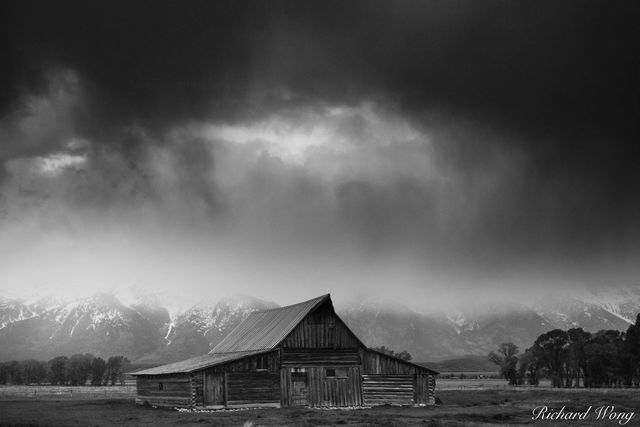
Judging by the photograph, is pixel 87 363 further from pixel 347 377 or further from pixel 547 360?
pixel 347 377

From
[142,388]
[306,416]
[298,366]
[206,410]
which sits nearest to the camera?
[306,416]

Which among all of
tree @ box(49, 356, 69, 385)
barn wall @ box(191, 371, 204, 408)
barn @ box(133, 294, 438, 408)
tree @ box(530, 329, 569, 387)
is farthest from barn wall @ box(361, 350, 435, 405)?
tree @ box(49, 356, 69, 385)

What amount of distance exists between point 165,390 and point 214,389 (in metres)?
7.56

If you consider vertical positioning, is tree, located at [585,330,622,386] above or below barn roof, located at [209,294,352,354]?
below

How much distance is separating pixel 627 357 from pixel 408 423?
6619 centimetres

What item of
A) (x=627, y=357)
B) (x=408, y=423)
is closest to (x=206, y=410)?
(x=408, y=423)

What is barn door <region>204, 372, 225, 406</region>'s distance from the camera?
55438 millimetres

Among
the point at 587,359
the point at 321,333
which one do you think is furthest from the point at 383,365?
the point at 587,359

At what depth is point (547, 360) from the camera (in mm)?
111250

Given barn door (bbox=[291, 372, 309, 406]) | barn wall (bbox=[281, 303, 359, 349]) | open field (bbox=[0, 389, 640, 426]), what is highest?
barn wall (bbox=[281, 303, 359, 349])

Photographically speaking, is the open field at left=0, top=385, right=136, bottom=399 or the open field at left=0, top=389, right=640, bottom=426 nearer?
the open field at left=0, top=389, right=640, bottom=426

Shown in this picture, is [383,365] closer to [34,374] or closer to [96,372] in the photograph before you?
[96,372]

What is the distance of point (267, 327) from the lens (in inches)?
2660

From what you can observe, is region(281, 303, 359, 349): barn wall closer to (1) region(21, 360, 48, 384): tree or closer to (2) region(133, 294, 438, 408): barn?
(2) region(133, 294, 438, 408): barn
